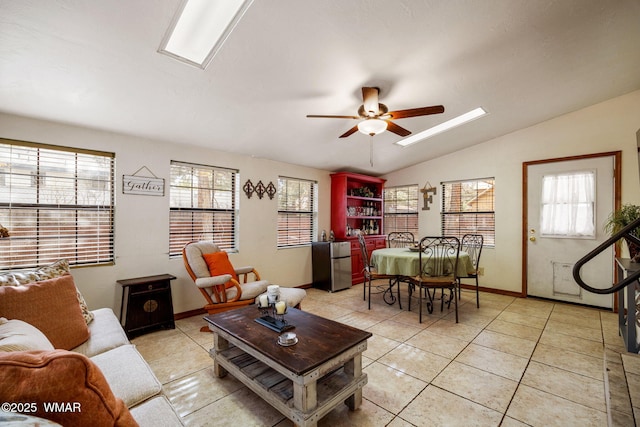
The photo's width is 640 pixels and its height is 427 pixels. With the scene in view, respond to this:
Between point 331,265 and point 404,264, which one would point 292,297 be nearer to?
point 404,264

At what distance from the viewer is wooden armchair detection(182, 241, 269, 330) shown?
3137mm

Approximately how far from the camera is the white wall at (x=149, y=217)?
2965mm

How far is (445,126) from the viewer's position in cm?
424

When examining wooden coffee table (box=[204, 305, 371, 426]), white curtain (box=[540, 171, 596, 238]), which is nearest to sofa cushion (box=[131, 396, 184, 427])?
wooden coffee table (box=[204, 305, 371, 426])

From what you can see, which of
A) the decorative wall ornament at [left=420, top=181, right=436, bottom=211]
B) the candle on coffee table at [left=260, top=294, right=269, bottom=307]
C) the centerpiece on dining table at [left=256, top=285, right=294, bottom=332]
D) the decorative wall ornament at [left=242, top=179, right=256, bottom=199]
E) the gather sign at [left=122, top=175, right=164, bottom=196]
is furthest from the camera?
the decorative wall ornament at [left=420, top=181, right=436, bottom=211]

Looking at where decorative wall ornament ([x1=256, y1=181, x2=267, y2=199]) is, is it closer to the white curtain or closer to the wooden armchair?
the wooden armchair

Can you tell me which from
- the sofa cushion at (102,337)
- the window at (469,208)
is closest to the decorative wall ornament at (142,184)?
the sofa cushion at (102,337)

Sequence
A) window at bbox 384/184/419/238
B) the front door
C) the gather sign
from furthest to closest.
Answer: window at bbox 384/184/419/238 → the front door → the gather sign

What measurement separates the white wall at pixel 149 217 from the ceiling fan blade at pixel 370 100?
224cm

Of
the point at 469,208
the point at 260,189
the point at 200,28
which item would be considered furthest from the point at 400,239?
the point at 200,28

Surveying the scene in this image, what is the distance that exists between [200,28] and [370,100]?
1622 mm

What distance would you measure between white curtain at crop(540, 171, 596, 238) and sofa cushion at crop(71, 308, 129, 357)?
5.61 metres

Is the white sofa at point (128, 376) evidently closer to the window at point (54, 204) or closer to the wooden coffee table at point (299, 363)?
the wooden coffee table at point (299, 363)

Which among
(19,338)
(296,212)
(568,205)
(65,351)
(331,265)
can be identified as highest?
(568,205)
